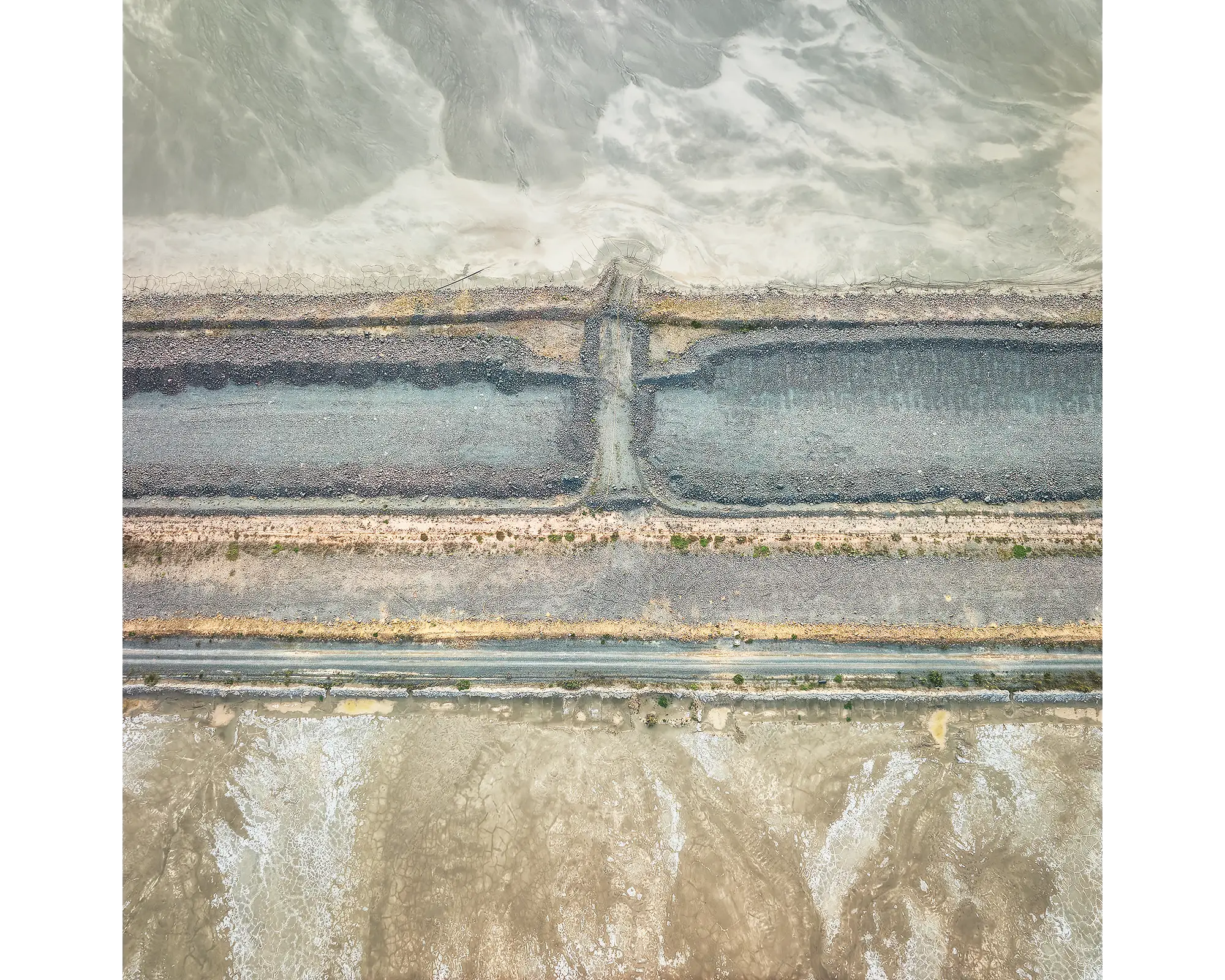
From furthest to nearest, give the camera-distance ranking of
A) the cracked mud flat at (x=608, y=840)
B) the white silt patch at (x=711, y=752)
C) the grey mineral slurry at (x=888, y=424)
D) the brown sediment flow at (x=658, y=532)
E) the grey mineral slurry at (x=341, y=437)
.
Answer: the grey mineral slurry at (x=341, y=437) < the grey mineral slurry at (x=888, y=424) < the brown sediment flow at (x=658, y=532) < the white silt patch at (x=711, y=752) < the cracked mud flat at (x=608, y=840)

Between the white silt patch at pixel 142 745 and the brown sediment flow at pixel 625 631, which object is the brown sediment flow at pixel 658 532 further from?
the white silt patch at pixel 142 745

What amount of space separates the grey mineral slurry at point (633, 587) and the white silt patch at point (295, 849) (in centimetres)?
206

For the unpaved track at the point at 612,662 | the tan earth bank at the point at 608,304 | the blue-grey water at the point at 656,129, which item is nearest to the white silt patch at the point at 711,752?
the unpaved track at the point at 612,662

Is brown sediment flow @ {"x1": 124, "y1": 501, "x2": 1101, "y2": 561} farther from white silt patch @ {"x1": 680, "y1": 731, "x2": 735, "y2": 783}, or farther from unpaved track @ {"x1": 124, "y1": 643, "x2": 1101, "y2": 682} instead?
white silt patch @ {"x1": 680, "y1": 731, "x2": 735, "y2": 783}

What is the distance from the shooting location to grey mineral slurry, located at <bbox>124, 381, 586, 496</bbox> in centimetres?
1174

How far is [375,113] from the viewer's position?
11.9 metres

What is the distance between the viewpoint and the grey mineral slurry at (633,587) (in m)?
11.3

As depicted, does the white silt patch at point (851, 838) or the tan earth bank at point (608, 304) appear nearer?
the white silt patch at point (851, 838)

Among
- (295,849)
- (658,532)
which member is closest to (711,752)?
(658,532)

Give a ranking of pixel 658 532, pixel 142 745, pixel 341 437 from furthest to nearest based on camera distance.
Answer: pixel 341 437, pixel 658 532, pixel 142 745

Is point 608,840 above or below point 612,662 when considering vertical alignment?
below

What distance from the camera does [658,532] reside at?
11539mm

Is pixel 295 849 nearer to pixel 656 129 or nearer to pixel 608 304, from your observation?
pixel 608 304

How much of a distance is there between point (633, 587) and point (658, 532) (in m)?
1.02
